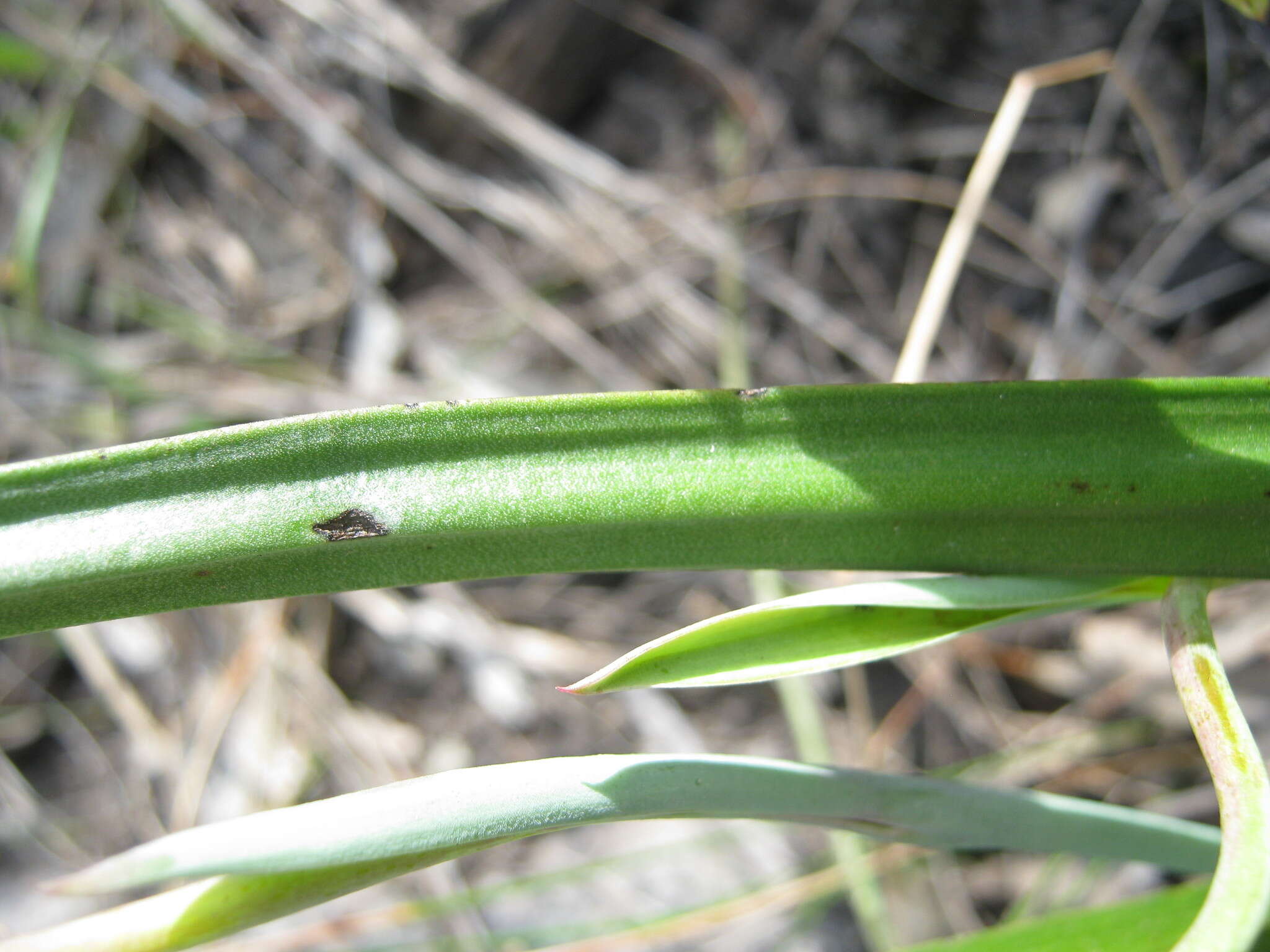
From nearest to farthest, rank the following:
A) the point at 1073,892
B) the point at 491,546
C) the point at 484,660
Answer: the point at 491,546
the point at 1073,892
the point at 484,660

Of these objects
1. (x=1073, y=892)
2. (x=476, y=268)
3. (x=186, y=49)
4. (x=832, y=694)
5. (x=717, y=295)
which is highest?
(x=186, y=49)

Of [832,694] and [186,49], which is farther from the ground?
[186,49]

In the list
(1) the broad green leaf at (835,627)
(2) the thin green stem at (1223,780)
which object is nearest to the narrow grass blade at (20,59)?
(1) the broad green leaf at (835,627)

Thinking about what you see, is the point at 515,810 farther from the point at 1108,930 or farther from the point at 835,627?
the point at 1108,930

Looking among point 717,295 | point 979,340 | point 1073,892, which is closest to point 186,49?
point 717,295

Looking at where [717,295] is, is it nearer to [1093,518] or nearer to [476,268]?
[476,268]

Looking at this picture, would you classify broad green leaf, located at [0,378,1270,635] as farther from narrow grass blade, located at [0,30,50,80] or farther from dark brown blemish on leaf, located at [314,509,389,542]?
narrow grass blade, located at [0,30,50,80]

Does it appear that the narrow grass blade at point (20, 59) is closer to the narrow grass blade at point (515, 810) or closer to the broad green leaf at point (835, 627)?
the narrow grass blade at point (515, 810)

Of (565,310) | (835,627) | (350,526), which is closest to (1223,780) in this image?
(835,627)
